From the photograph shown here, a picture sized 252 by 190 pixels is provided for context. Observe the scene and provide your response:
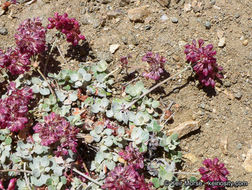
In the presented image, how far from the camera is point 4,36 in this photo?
4172 millimetres

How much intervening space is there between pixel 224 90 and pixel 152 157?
1210mm

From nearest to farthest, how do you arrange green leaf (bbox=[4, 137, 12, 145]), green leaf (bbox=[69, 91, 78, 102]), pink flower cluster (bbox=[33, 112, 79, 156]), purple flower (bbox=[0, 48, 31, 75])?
pink flower cluster (bbox=[33, 112, 79, 156]) < green leaf (bbox=[4, 137, 12, 145]) < purple flower (bbox=[0, 48, 31, 75]) < green leaf (bbox=[69, 91, 78, 102])

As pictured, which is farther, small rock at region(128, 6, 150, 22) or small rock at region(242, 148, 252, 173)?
small rock at region(128, 6, 150, 22)

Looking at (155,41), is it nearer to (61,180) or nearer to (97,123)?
(97,123)

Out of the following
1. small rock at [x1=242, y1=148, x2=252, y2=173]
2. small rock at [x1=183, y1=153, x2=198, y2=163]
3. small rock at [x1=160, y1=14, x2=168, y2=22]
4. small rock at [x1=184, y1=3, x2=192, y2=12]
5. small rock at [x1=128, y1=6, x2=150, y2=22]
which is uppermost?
small rock at [x1=128, y1=6, x2=150, y2=22]

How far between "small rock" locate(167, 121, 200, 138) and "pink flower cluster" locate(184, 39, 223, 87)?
490 mm

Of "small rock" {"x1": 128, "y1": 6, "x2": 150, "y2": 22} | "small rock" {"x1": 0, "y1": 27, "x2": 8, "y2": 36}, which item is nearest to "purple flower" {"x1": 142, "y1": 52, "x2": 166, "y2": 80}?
"small rock" {"x1": 128, "y1": 6, "x2": 150, "y2": 22}

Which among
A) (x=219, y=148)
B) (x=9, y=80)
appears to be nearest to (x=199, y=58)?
(x=219, y=148)

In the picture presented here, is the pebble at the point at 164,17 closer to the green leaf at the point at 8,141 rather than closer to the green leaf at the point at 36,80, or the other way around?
the green leaf at the point at 36,80

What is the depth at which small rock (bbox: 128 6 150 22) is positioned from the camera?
416 centimetres

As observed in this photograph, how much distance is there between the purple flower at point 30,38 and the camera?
3.67m

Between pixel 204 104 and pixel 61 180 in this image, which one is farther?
pixel 204 104

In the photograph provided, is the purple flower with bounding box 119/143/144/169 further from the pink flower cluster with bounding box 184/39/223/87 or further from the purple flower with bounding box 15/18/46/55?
the purple flower with bounding box 15/18/46/55

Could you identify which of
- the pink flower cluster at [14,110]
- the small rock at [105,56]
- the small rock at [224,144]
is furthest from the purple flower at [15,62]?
the small rock at [224,144]
